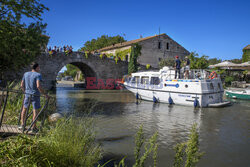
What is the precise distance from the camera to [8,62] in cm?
1047

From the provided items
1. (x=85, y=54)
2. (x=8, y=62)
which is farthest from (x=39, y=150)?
(x=85, y=54)

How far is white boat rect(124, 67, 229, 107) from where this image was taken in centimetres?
1321

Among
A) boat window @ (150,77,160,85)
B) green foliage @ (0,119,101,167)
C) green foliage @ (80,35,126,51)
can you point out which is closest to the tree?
green foliage @ (0,119,101,167)

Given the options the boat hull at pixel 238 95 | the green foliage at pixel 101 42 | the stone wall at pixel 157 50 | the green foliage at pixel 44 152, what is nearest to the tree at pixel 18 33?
the green foliage at pixel 44 152

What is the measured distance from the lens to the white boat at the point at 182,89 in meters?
13.2

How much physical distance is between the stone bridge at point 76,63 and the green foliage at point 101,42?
74.0 feet

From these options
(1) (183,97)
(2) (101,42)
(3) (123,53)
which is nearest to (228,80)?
(1) (183,97)

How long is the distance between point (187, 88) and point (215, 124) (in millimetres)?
4627

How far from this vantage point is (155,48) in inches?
1352

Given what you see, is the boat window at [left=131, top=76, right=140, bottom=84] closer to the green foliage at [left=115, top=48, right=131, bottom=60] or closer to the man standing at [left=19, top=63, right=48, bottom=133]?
the man standing at [left=19, top=63, right=48, bottom=133]

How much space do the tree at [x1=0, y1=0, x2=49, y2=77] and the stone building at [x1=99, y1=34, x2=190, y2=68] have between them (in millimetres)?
21684

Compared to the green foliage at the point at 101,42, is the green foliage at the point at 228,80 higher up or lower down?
lower down

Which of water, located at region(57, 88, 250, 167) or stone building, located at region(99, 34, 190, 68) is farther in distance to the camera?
stone building, located at region(99, 34, 190, 68)

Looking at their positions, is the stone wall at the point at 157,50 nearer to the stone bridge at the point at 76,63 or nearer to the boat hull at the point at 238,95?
the stone bridge at the point at 76,63
